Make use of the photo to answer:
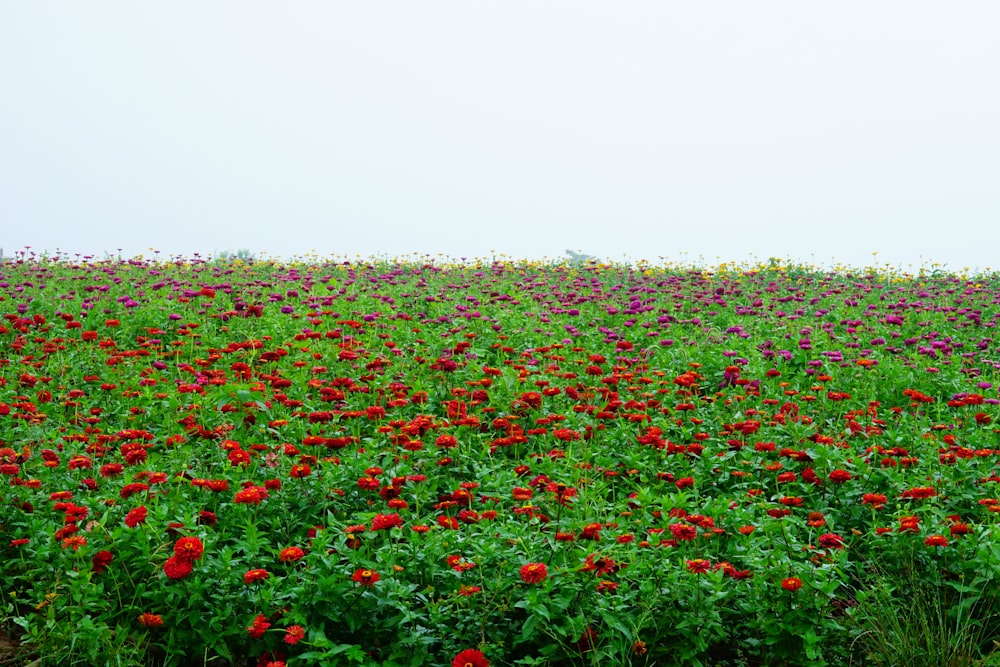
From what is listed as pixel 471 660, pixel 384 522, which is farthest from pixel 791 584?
pixel 384 522

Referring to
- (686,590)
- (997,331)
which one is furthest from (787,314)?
(686,590)

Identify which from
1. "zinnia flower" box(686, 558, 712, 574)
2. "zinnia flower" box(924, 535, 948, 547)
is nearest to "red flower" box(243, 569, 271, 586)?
"zinnia flower" box(686, 558, 712, 574)

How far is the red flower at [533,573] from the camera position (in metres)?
3.23

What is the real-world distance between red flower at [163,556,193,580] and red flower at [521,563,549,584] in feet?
4.36

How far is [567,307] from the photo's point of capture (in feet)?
34.6

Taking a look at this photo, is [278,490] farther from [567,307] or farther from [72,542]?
[567,307]

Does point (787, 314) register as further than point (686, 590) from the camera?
Yes

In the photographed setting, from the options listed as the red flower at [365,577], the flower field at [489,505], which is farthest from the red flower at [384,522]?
the red flower at [365,577]

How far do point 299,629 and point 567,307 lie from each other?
25.2 ft

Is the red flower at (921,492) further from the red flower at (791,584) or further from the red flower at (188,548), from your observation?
the red flower at (188,548)

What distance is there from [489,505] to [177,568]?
1685 mm

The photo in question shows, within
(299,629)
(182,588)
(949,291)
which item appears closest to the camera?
(299,629)

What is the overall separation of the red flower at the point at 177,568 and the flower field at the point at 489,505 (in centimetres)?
1

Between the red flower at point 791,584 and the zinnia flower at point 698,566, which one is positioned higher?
the zinnia flower at point 698,566
